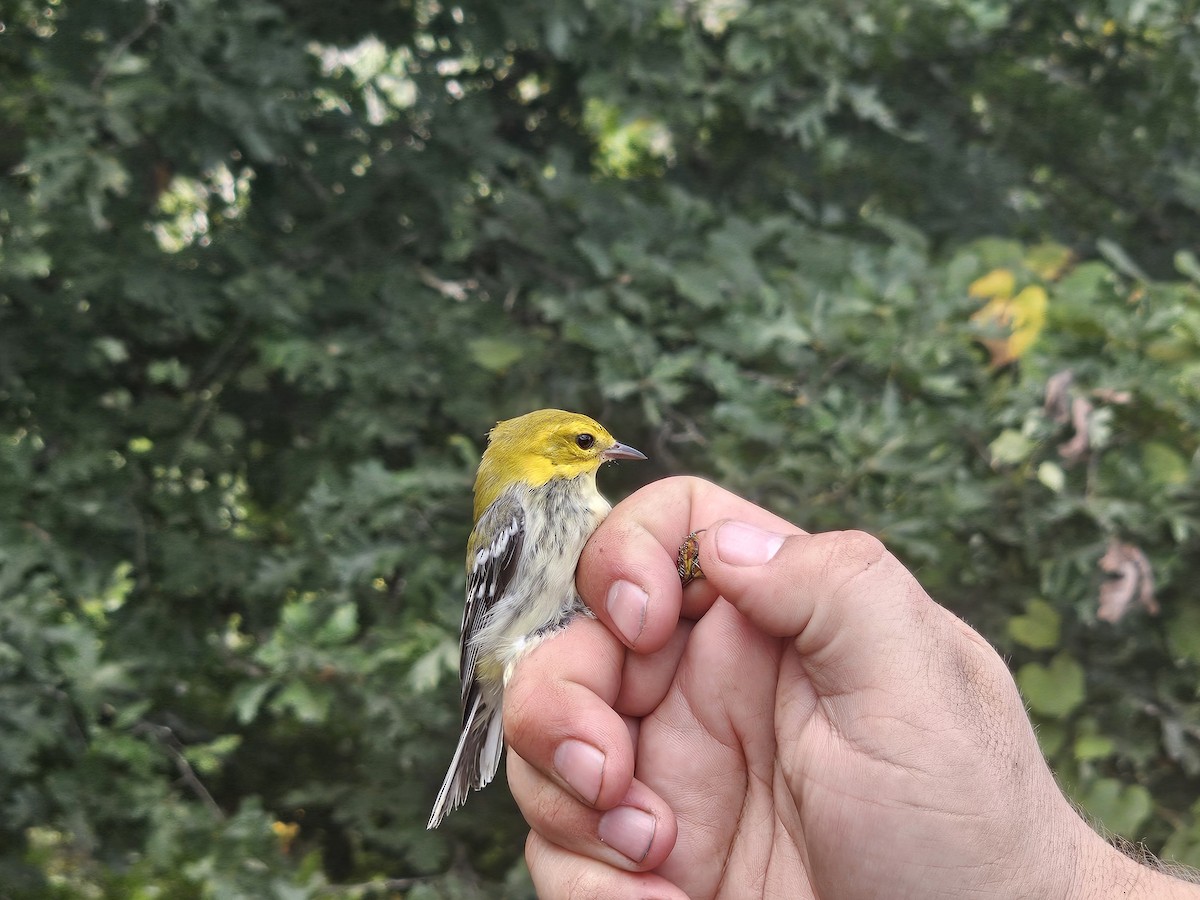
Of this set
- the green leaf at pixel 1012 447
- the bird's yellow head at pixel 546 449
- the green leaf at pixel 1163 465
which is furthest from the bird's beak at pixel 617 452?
the green leaf at pixel 1163 465

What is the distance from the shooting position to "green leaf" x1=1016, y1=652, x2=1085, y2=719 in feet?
10.7

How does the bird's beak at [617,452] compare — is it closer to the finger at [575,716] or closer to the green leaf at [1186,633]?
the finger at [575,716]

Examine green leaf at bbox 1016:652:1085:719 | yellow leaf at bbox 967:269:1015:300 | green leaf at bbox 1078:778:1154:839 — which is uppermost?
yellow leaf at bbox 967:269:1015:300

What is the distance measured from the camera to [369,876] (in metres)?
4.23

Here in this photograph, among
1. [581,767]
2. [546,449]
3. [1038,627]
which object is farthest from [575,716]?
[1038,627]

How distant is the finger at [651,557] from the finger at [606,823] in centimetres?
33

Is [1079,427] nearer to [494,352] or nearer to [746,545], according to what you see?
[746,545]

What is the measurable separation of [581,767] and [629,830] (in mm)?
169

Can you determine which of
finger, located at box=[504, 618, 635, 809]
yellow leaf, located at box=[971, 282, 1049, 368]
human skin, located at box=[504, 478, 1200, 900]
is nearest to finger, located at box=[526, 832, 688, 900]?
human skin, located at box=[504, 478, 1200, 900]

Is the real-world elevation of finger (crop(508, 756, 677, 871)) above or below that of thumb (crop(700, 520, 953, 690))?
below

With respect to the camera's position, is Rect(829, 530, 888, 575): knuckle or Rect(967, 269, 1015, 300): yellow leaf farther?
Rect(967, 269, 1015, 300): yellow leaf

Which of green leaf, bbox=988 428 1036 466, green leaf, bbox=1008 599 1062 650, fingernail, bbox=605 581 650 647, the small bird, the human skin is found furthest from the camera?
green leaf, bbox=1008 599 1062 650

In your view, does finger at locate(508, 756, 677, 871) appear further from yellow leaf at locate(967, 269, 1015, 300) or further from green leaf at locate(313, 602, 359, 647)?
yellow leaf at locate(967, 269, 1015, 300)

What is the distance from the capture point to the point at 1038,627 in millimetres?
3340
